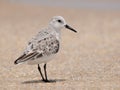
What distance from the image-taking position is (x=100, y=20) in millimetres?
21000

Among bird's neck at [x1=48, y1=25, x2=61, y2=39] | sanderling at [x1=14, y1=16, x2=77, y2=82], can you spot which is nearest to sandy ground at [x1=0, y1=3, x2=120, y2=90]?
sanderling at [x1=14, y1=16, x2=77, y2=82]

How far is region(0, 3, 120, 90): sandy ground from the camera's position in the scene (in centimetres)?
1063

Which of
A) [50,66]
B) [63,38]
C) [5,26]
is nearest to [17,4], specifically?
[5,26]

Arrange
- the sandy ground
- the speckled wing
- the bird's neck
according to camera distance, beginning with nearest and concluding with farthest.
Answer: the speckled wing, the sandy ground, the bird's neck

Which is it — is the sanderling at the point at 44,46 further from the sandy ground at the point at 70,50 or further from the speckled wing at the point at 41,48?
the sandy ground at the point at 70,50

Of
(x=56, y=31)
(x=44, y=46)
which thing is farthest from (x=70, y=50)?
(x=44, y=46)

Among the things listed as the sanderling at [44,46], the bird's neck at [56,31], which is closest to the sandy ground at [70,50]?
the sanderling at [44,46]

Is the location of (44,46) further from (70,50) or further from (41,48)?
(70,50)

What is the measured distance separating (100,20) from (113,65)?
8559mm

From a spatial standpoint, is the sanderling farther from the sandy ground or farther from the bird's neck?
the sandy ground

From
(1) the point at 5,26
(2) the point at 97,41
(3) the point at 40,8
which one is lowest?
(2) the point at 97,41

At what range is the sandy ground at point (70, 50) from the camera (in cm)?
1063

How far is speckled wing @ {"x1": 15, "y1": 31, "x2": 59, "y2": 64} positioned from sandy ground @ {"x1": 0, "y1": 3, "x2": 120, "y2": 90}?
58 cm

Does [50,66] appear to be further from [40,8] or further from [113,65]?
[40,8]
